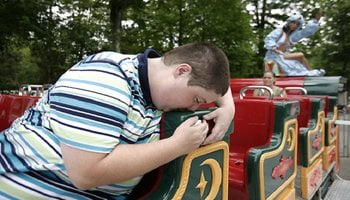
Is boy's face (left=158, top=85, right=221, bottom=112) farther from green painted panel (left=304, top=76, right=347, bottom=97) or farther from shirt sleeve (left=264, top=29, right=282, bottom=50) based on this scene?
shirt sleeve (left=264, top=29, right=282, bottom=50)

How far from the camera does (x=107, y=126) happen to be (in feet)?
3.59

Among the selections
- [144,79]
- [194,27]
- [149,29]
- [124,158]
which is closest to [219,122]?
[144,79]

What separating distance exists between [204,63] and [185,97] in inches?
4.9

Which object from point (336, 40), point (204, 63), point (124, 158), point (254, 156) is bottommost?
point (254, 156)

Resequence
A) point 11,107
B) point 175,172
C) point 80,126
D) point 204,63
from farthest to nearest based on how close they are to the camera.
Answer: point 11,107, point 175,172, point 204,63, point 80,126

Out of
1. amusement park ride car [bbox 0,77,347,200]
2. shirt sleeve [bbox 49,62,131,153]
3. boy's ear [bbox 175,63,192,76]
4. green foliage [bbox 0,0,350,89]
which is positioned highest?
green foliage [bbox 0,0,350,89]

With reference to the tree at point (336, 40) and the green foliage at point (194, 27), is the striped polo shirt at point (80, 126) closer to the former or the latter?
the green foliage at point (194, 27)

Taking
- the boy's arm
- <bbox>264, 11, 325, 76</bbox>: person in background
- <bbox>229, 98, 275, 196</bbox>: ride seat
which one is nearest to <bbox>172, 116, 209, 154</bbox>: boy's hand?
the boy's arm

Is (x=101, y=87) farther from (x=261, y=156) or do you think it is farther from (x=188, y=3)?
(x=188, y=3)

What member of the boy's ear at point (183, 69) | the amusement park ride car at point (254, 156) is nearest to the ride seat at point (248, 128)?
the amusement park ride car at point (254, 156)

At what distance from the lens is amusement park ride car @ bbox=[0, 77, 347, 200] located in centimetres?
138

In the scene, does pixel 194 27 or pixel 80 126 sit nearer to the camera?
pixel 80 126

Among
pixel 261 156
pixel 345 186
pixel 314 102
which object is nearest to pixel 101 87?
pixel 261 156

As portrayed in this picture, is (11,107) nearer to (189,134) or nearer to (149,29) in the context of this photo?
(189,134)
